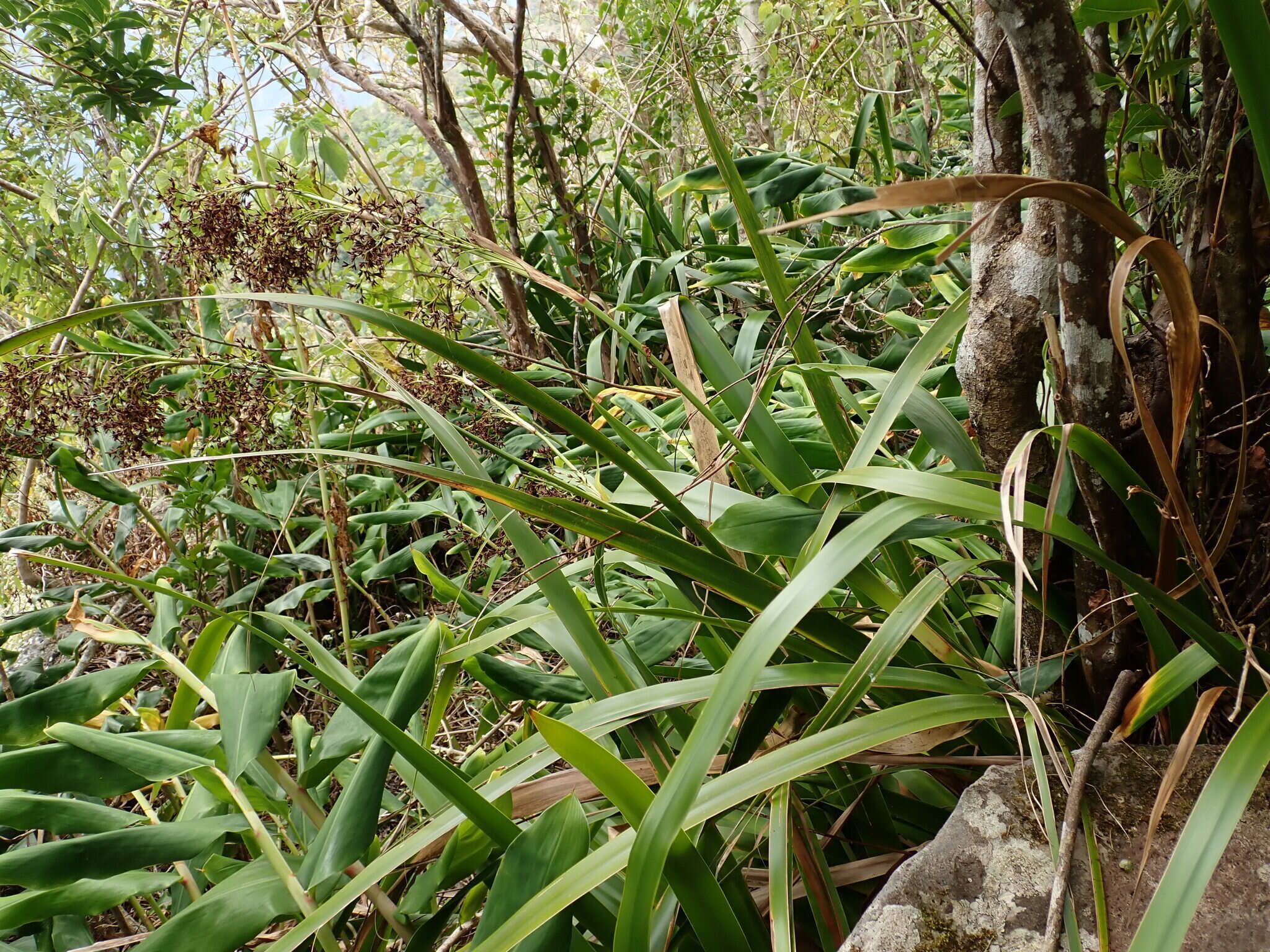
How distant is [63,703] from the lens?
0.51m

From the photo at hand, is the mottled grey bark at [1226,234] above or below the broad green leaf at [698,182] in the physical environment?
below

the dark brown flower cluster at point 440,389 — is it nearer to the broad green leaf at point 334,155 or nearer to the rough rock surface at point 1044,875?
the broad green leaf at point 334,155

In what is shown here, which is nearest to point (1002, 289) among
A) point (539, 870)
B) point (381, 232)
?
point (539, 870)

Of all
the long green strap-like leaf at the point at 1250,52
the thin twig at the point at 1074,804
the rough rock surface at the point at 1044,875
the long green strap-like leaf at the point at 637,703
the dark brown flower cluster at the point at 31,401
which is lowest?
the rough rock surface at the point at 1044,875

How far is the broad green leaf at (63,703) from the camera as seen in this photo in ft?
1.63

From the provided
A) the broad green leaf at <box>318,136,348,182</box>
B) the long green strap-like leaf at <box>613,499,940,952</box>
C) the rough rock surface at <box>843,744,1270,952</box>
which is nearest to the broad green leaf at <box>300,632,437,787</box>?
the long green strap-like leaf at <box>613,499,940,952</box>

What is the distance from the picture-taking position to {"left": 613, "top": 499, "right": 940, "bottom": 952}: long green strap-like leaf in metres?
0.38

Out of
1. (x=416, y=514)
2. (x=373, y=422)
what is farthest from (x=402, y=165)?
(x=416, y=514)

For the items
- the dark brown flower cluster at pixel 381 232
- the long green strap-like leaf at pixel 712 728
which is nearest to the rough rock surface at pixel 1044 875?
the long green strap-like leaf at pixel 712 728

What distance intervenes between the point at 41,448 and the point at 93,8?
3.87 feet

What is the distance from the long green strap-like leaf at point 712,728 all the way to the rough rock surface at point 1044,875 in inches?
5.6

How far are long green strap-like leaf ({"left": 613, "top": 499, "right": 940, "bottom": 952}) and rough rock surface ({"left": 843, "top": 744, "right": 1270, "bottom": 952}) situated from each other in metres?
0.14

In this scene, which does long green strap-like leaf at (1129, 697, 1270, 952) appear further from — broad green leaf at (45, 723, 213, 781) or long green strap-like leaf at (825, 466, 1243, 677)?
broad green leaf at (45, 723, 213, 781)

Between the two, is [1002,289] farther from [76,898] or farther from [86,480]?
[86,480]
